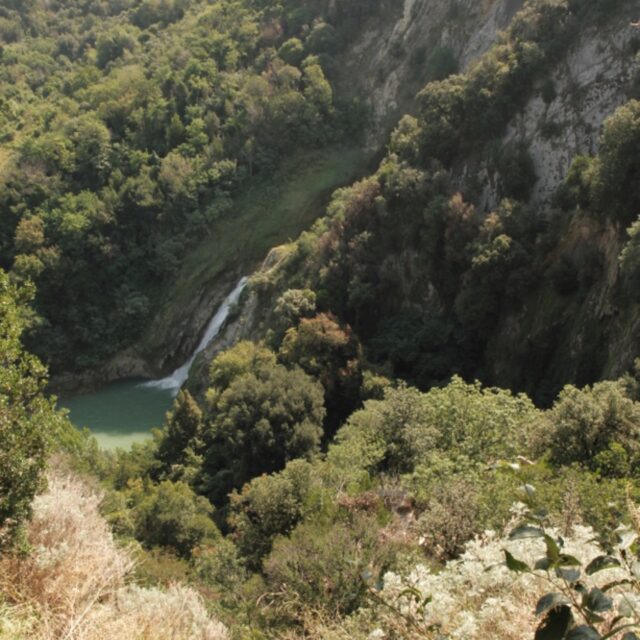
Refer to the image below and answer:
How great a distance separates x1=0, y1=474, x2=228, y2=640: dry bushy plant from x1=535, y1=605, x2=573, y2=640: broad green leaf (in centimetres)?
785

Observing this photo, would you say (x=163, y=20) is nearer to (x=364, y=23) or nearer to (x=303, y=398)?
(x=364, y=23)

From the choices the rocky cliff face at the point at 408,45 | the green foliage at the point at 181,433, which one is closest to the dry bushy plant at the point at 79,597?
the green foliage at the point at 181,433

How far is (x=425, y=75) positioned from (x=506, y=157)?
21179 mm

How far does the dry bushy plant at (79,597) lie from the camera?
30.7ft

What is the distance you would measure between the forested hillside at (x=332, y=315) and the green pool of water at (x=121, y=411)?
143 inches

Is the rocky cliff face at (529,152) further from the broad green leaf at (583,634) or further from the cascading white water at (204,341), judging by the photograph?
the broad green leaf at (583,634)

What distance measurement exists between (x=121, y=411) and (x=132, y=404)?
113cm

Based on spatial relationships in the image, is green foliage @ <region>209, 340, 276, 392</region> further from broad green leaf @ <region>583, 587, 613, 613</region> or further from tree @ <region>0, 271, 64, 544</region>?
broad green leaf @ <region>583, 587, 613, 613</region>

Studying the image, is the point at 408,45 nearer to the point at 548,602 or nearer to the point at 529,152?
the point at 529,152

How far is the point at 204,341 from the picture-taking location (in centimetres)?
5053

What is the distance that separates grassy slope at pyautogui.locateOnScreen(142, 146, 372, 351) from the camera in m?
54.0

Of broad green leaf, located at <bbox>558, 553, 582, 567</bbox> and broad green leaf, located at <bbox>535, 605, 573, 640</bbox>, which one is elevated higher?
broad green leaf, located at <bbox>558, 553, 582, 567</bbox>

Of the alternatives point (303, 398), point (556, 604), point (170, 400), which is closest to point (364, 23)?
point (170, 400)

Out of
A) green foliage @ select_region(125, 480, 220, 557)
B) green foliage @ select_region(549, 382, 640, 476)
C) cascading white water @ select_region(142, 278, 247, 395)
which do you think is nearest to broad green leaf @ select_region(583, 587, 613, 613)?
green foliage @ select_region(549, 382, 640, 476)
